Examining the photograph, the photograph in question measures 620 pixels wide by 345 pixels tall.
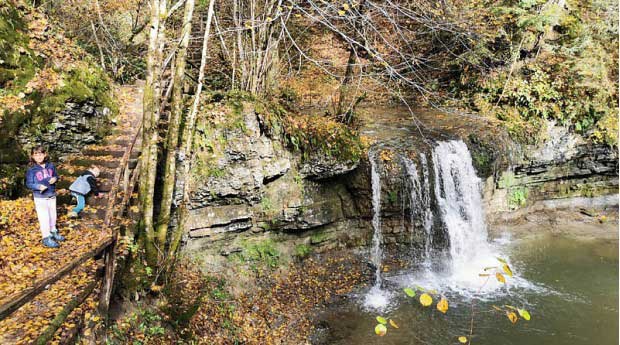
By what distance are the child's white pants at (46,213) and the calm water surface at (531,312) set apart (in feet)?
19.8

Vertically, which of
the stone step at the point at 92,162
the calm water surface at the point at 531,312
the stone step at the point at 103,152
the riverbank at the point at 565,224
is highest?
the stone step at the point at 103,152

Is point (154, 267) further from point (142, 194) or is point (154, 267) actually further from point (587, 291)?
point (587, 291)

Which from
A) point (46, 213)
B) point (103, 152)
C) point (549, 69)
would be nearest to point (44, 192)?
point (46, 213)

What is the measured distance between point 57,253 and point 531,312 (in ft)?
34.5

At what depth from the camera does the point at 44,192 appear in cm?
650

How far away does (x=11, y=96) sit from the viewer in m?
8.41

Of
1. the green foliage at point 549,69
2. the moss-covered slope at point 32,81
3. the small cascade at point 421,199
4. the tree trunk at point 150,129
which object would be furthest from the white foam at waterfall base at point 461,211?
the moss-covered slope at point 32,81

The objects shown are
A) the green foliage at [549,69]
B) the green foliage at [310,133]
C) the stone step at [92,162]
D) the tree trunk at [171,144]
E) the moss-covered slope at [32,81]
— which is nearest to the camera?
the tree trunk at [171,144]

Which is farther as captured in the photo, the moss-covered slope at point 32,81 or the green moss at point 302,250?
the green moss at point 302,250

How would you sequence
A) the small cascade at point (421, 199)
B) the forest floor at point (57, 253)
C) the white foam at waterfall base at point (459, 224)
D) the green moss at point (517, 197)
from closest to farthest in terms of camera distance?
the forest floor at point (57, 253) → the white foam at waterfall base at point (459, 224) → the small cascade at point (421, 199) → the green moss at point (517, 197)

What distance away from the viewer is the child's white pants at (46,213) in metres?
6.51

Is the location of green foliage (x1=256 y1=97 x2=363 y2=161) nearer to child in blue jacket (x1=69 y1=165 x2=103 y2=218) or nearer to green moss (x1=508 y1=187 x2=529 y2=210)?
child in blue jacket (x1=69 y1=165 x2=103 y2=218)

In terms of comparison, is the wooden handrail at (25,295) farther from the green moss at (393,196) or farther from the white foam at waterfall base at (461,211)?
the white foam at waterfall base at (461,211)

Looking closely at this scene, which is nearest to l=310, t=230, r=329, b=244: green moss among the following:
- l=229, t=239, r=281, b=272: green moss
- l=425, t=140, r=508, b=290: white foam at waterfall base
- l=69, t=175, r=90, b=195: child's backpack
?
l=229, t=239, r=281, b=272: green moss
